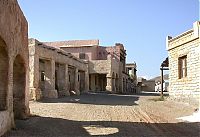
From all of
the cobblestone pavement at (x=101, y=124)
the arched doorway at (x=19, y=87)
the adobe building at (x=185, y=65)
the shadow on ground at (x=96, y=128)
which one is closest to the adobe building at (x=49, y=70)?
the cobblestone pavement at (x=101, y=124)

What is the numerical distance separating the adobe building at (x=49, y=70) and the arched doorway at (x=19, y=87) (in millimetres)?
6314

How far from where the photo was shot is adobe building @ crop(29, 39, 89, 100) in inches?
765

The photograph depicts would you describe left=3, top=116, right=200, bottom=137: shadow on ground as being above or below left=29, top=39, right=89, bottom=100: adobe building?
below

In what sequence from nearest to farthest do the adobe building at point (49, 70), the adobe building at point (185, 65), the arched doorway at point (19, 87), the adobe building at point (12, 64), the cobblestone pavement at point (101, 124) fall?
the adobe building at point (12, 64), the cobblestone pavement at point (101, 124), the arched doorway at point (19, 87), the adobe building at point (185, 65), the adobe building at point (49, 70)

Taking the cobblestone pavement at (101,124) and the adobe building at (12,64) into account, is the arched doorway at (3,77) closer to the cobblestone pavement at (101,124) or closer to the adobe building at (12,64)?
the adobe building at (12,64)

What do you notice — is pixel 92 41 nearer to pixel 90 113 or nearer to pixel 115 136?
pixel 90 113

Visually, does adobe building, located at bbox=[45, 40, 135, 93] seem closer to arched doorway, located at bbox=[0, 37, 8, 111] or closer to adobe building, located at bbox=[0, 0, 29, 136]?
adobe building, located at bbox=[0, 0, 29, 136]

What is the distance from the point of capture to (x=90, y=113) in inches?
596

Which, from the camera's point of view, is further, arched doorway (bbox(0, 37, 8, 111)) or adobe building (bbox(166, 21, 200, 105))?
adobe building (bbox(166, 21, 200, 105))

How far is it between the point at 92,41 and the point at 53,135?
3660 centimetres

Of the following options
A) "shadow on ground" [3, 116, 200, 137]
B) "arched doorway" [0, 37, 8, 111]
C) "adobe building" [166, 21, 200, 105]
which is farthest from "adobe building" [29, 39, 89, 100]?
"arched doorway" [0, 37, 8, 111]

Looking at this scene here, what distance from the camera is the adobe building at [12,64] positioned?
9.31 m

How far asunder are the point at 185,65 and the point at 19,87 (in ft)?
35.5

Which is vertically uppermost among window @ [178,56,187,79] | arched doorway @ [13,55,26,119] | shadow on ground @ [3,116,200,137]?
window @ [178,56,187,79]
